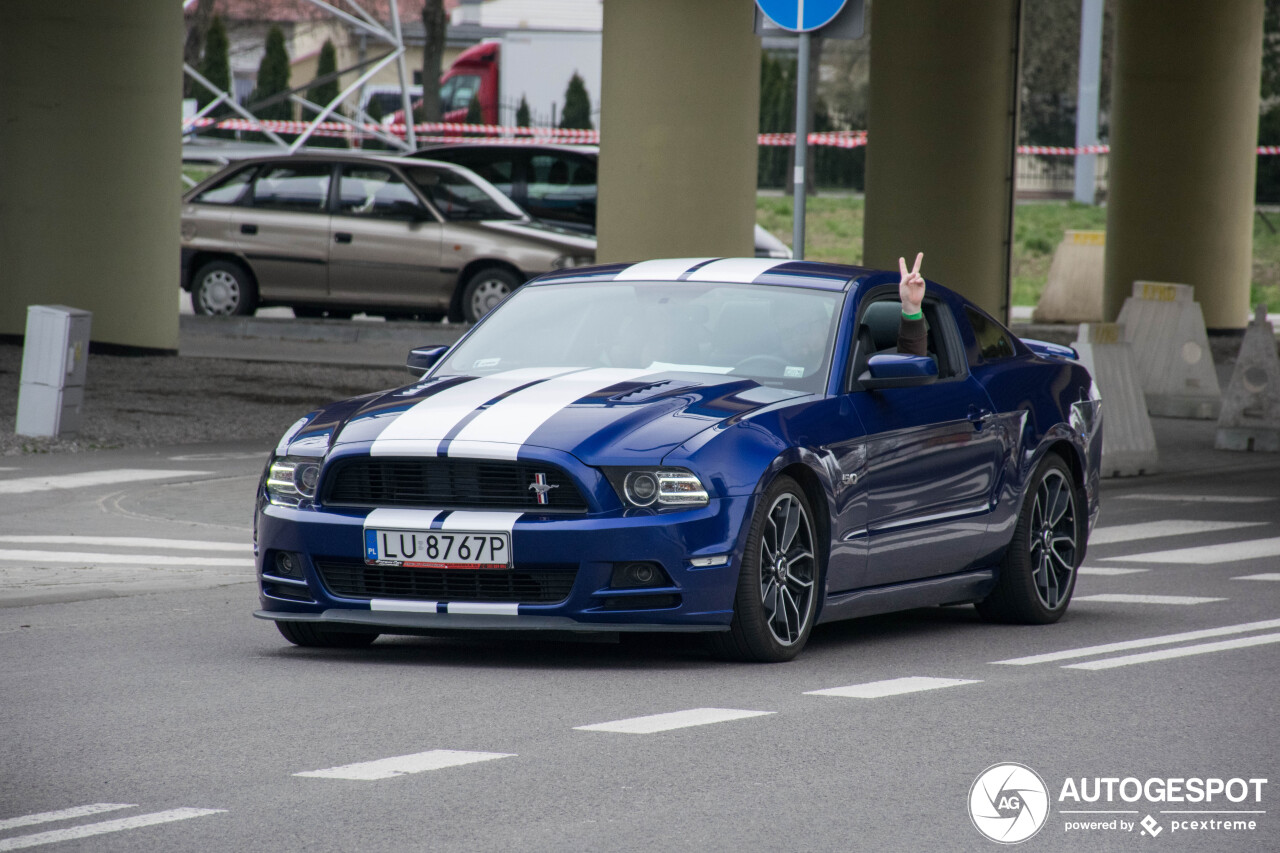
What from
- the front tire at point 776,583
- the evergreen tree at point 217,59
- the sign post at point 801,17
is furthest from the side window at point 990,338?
the evergreen tree at point 217,59

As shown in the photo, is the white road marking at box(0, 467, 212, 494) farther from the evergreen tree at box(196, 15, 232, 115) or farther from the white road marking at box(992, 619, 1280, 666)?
Result: the evergreen tree at box(196, 15, 232, 115)

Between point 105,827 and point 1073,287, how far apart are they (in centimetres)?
2823

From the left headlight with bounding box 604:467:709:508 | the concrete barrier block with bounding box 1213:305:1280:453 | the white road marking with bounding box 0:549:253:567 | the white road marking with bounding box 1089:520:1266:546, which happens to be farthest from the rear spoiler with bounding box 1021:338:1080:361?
the concrete barrier block with bounding box 1213:305:1280:453

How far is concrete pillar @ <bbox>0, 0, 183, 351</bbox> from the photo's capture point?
20.3 metres

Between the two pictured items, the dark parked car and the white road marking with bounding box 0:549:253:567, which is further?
the dark parked car

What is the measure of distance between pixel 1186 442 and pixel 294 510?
38.5 feet

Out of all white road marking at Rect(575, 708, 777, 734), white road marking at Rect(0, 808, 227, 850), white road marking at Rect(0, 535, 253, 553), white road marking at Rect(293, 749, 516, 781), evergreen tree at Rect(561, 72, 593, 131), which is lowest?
white road marking at Rect(0, 535, 253, 553)

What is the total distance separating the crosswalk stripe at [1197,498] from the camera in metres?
14.5

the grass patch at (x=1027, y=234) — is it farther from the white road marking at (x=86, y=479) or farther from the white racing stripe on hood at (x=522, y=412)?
the white racing stripe on hood at (x=522, y=412)

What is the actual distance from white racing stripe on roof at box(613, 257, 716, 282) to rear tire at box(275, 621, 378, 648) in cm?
177

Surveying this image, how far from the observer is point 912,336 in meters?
8.89

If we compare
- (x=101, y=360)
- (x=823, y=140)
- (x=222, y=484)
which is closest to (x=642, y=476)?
(x=222, y=484)

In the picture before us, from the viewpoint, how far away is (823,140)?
57.5 metres

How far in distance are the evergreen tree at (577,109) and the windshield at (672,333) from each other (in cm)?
5151
